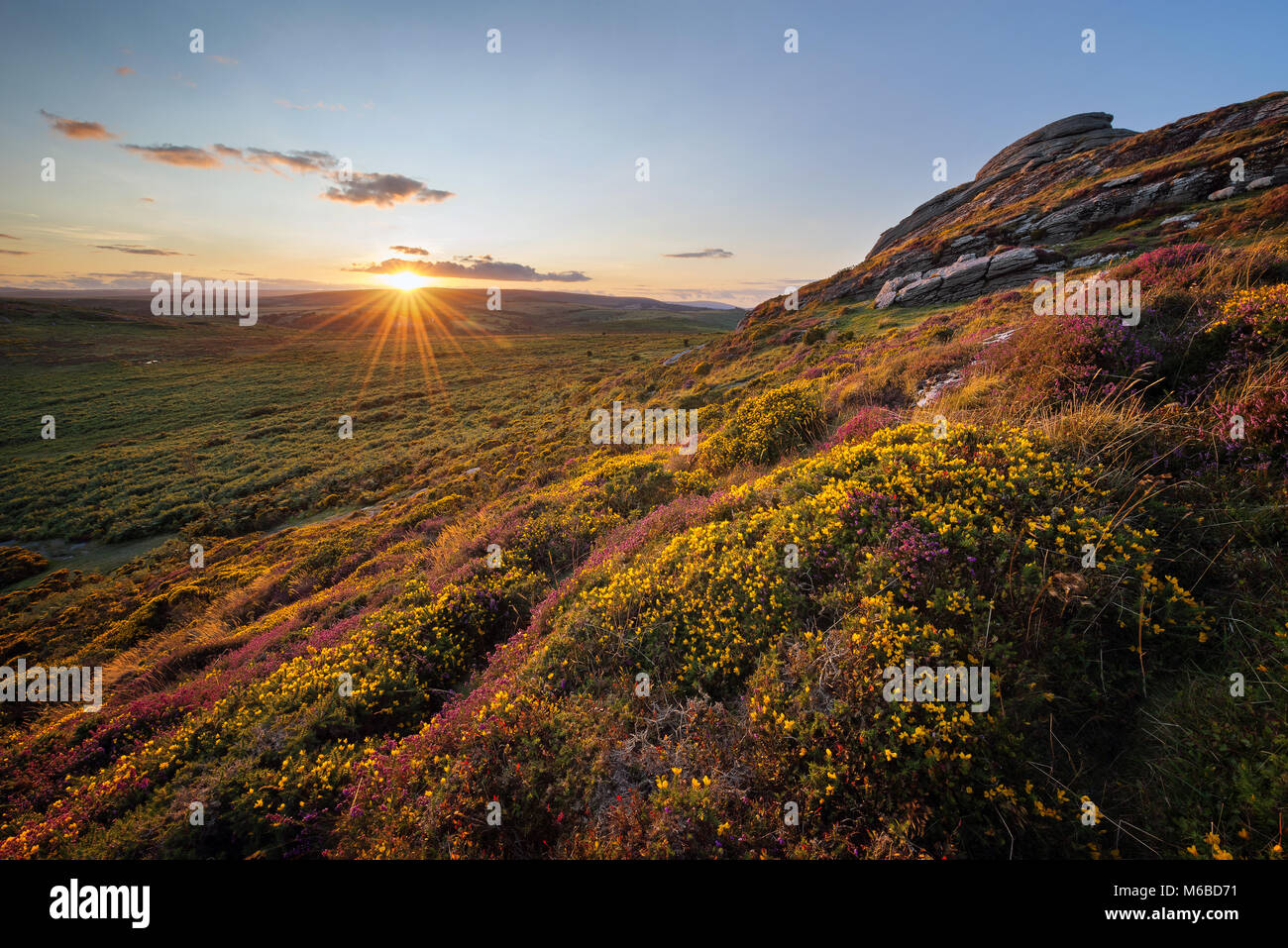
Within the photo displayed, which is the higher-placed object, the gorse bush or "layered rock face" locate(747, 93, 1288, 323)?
"layered rock face" locate(747, 93, 1288, 323)

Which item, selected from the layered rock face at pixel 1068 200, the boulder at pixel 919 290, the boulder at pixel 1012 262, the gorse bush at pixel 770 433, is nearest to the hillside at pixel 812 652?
the gorse bush at pixel 770 433

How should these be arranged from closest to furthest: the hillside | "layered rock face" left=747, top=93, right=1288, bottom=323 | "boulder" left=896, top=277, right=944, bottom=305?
the hillside, "layered rock face" left=747, top=93, right=1288, bottom=323, "boulder" left=896, top=277, right=944, bottom=305

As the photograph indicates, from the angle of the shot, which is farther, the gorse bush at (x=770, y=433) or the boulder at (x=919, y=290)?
the boulder at (x=919, y=290)

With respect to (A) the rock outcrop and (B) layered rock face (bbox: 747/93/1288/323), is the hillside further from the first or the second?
(B) layered rock face (bbox: 747/93/1288/323)

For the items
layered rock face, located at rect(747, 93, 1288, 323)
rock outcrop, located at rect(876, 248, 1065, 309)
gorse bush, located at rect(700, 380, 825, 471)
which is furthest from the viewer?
layered rock face, located at rect(747, 93, 1288, 323)

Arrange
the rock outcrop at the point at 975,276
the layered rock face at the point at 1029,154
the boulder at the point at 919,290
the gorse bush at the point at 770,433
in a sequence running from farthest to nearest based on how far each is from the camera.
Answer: the layered rock face at the point at 1029,154, the boulder at the point at 919,290, the rock outcrop at the point at 975,276, the gorse bush at the point at 770,433

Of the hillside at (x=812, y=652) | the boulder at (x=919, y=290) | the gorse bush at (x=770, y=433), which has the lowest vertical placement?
the hillside at (x=812, y=652)

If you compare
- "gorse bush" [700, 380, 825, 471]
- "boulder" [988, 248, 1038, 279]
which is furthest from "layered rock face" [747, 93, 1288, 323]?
"gorse bush" [700, 380, 825, 471]

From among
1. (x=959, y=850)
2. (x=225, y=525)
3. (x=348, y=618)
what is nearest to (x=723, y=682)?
(x=959, y=850)

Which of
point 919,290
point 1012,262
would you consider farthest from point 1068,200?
point 919,290

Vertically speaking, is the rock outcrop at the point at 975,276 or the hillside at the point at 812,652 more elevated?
the rock outcrop at the point at 975,276

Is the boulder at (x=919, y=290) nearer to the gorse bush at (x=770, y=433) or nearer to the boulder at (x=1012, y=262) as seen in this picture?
the boulder at (x=1012, y=262)

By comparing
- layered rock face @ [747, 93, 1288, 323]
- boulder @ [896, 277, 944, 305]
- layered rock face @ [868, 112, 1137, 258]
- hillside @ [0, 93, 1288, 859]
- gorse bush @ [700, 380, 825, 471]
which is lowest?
hillside @ [0, 93, 1288, 859]
